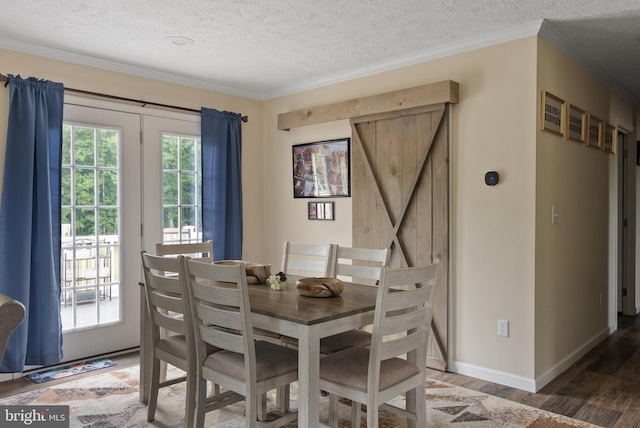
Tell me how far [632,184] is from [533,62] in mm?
3128

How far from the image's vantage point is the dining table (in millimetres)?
2037

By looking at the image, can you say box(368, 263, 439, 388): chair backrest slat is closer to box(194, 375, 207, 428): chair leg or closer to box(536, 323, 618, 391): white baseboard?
box(194, 375, 207, 428): chair leg

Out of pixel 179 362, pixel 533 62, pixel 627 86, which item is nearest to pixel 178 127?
pixel 179 362

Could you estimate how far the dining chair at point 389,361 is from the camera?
6.86 feet

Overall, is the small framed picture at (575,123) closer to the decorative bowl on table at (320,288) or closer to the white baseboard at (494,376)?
the white baseboard at (494,376)

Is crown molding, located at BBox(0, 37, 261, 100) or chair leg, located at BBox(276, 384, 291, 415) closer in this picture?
chair leg, located at BBox(276, 384, 291, 415)

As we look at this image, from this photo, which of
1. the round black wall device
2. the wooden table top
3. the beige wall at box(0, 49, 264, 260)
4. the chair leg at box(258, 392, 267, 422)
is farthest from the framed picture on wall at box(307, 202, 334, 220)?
the chair leg at box(258, 392, 267, 422)

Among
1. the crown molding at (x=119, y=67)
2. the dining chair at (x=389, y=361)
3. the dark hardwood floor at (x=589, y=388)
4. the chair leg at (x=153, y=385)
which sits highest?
the crown molding at (x=119, y=67)

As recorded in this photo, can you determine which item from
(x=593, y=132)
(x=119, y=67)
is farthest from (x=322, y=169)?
(x=593, y=132)

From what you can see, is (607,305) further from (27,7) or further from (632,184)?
(27,7)

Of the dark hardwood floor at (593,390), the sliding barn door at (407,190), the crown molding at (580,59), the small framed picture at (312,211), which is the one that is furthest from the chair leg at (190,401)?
the crown molding at (580,59)

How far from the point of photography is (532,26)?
10.5 feet

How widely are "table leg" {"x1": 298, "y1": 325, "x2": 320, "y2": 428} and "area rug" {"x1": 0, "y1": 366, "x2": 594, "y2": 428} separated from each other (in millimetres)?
804

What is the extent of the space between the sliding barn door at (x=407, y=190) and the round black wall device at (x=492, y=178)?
32 centimetres
